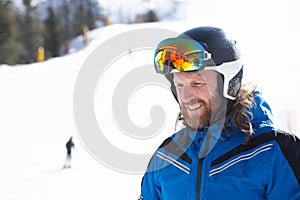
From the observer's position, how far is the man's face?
1844mm

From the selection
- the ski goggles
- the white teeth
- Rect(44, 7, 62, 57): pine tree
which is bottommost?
Rect(44, 7, 62, 57): pine tree

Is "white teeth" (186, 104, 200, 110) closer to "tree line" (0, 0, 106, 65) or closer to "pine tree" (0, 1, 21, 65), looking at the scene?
"tree line" (0, 0, 106, 65)

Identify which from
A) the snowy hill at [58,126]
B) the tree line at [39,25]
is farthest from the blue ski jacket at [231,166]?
the tree line at [39,25]

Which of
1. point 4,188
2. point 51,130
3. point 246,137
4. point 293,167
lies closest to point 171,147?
point 246,137

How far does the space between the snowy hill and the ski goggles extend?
0.69 metres

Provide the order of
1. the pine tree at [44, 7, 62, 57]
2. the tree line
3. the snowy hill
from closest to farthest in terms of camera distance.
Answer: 1. the snowy hill
2. the tree line
3. the pine tree at [44, 7, 62, 57]

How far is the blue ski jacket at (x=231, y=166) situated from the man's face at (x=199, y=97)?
64mm

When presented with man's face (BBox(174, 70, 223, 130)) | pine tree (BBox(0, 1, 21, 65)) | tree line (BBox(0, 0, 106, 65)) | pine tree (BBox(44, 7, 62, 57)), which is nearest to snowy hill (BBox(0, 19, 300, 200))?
man's face (BBox(174, 70, 223, 130))

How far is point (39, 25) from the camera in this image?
2922 cm

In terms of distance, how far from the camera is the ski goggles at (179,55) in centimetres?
189

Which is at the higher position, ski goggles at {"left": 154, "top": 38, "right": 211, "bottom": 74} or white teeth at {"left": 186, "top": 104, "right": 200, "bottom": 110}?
ski goggles at {"left": 154, "top": 38, "right": 211, "bottom": 74}

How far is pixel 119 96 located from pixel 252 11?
33.4m

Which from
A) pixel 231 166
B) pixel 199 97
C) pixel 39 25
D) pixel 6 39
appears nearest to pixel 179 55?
pixel 199 97

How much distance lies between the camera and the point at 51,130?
43.3ft
